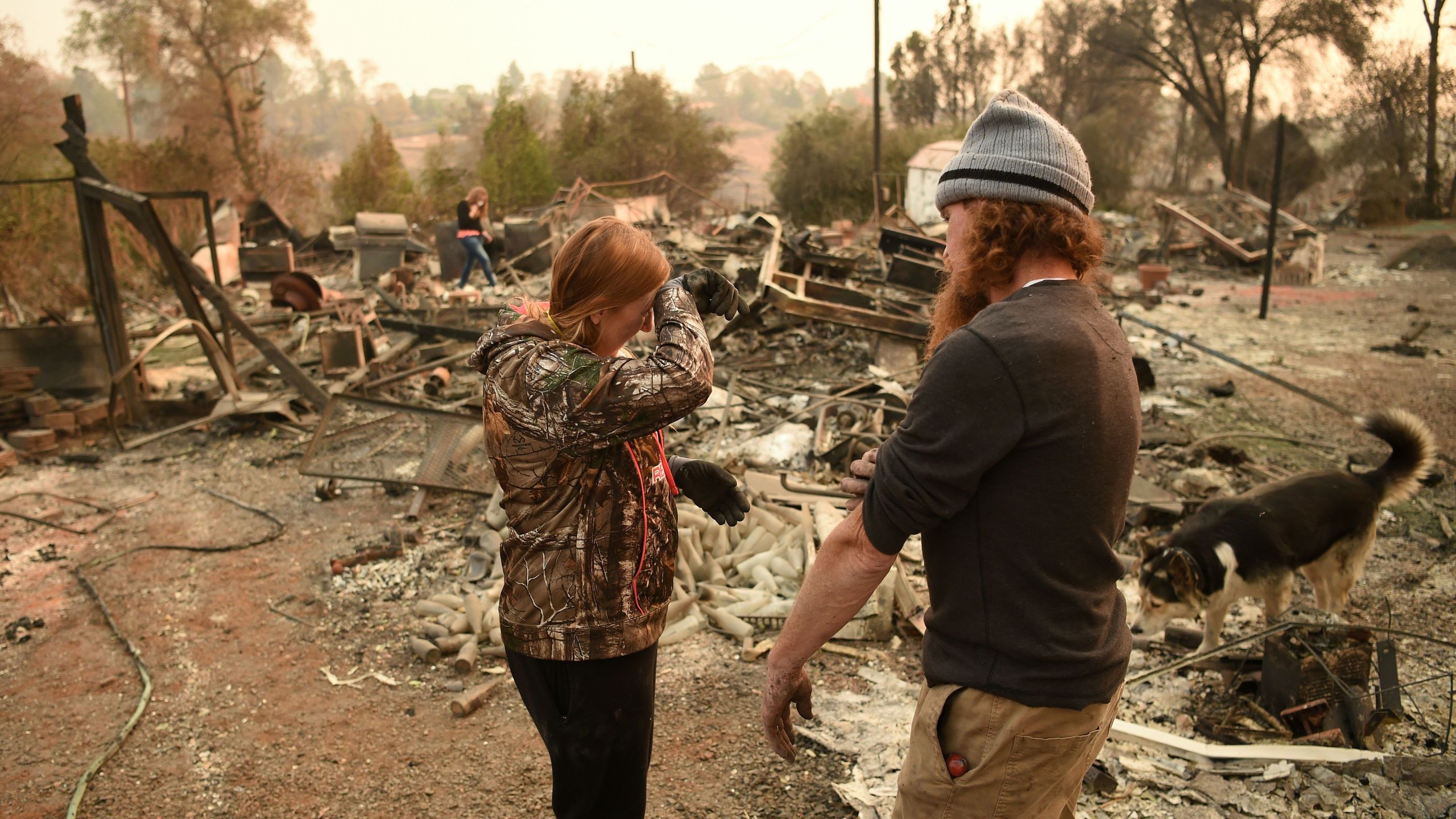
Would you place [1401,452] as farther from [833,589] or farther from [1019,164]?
[833,589]

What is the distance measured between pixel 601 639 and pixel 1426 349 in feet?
38.2

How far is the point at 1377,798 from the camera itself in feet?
9.15

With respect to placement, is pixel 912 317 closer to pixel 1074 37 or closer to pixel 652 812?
pixel 652 812

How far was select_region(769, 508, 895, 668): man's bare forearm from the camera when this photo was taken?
1513 millimetres

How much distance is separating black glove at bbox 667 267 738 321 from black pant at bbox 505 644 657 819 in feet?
2.70

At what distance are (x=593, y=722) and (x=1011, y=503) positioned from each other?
3.47 ft

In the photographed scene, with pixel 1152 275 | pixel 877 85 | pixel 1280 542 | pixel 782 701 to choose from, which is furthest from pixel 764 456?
pixel 877 85

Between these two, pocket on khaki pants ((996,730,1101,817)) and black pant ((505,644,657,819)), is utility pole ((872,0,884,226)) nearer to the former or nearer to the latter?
black pant ((505,644,657,819))

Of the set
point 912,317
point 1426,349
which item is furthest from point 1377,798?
point 1426,349

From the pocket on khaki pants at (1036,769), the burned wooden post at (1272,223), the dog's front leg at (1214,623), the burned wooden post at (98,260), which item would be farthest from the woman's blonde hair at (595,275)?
the burned wooden post at (1272,223)

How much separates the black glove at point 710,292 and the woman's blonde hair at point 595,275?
180mm

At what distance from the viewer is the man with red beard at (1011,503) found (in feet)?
4.42

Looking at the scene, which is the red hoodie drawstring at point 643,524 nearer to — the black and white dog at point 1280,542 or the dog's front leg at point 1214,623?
the black and white dog at point 1280,542

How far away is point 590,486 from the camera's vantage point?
6.01 ft
